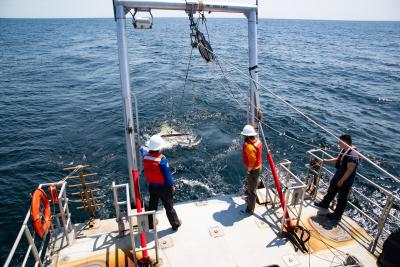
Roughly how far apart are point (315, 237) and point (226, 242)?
1.87 meters

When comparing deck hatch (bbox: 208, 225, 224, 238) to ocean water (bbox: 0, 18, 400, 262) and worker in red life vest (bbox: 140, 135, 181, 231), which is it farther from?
ocean water (bbox: 0, 18, 400, 262)

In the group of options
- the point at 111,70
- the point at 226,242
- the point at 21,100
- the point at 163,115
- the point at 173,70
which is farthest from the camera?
the point at 111,70

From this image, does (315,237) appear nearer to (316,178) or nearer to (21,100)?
(316,178)

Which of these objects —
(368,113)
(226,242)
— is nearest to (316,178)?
(226,242)

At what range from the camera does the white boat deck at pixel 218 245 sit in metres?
5.26

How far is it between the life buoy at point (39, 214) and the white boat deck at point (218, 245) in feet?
2.18

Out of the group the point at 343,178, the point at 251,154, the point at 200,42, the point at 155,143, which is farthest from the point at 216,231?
the point at 200,42

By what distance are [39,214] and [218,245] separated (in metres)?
3.36

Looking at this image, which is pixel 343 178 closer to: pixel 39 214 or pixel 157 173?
pixel 157 173

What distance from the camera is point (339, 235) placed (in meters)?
5.98

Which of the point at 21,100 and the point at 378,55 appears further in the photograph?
the point at 378,55

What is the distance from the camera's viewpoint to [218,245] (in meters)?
5.67

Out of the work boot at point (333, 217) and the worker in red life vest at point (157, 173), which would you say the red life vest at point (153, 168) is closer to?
the worker in red life vest at point (157, 173)

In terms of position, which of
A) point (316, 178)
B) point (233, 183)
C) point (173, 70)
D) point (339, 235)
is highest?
point (173, 70)
